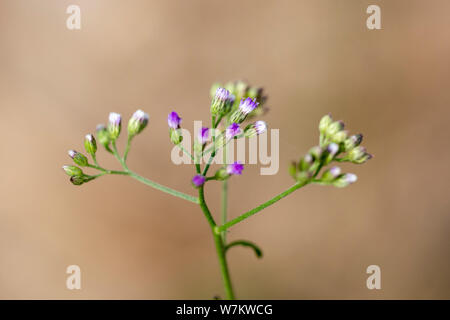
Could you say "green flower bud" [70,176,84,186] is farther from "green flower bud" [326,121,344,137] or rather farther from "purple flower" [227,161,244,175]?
"green flower bud" [326,121,344,137]

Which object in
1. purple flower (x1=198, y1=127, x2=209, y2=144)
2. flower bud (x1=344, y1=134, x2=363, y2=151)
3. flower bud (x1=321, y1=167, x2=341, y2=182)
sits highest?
purple flower (x1=198, y1=127, x2=209, y2=144)

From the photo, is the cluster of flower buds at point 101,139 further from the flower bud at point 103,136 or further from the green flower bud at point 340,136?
the green flower bud at point 340,136

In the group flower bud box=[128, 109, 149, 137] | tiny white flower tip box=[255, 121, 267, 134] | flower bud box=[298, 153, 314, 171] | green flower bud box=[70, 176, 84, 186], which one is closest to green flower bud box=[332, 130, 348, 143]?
flower bud box=[298, 153, 314, 171]

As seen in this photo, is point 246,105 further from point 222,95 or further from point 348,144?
point 348,144

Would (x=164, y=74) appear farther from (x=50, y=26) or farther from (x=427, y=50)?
(x=427, y=50)

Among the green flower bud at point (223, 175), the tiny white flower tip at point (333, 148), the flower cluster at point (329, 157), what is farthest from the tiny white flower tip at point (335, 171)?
the green flower bud at point (223, 175)

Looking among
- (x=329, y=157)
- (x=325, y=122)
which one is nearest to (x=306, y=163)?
(x=329, y=157)

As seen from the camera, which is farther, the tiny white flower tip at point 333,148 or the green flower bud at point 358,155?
the green flower bud at point 358,155
